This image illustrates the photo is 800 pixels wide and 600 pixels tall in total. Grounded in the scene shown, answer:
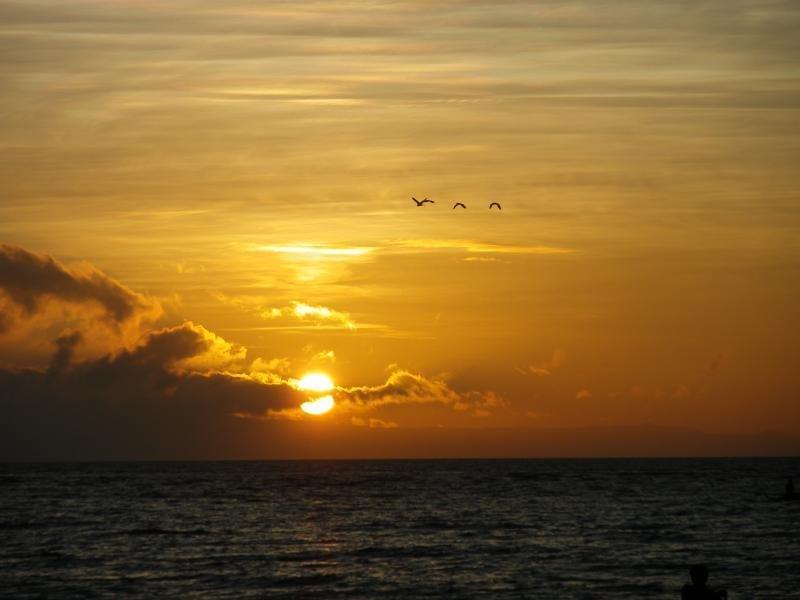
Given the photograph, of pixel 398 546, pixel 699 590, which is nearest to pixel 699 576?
pixel 699 590

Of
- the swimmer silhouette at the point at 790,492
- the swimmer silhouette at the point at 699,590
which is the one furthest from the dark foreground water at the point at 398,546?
the swimmer silhouette at the point at 699,590

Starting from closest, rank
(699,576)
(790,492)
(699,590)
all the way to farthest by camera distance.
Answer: (699,590), (699,576), (790,492)

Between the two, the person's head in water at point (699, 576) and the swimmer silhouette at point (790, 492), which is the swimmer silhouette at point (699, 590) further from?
the swimmer silhouette at point (790, 492)

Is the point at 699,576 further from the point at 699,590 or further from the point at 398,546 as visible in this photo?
the point at 398,546

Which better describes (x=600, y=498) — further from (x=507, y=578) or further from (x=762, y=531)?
(x=507, y=578)

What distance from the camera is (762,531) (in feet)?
257

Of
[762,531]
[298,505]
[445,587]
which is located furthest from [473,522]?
[445,587]

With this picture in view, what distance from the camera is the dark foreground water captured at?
51531 mm

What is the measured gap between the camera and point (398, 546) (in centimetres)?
6919

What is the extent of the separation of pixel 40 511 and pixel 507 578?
64110 millimetres

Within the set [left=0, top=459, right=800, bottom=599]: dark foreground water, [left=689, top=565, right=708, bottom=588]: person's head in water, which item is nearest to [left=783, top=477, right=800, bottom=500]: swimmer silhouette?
[left=0, top=459, right=800, bottom=599]: dark foreground water

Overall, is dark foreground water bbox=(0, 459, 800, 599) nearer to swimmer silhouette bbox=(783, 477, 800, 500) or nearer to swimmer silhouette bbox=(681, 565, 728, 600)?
swimmer silhouette bbox=(783, 477, 800, 500)

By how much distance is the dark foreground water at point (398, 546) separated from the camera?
51.5 m

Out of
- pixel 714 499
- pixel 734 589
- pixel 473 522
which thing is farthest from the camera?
pixel 714 499
